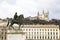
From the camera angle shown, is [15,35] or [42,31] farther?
[42,31]

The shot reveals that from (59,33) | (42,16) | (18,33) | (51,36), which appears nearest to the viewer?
(18,33)

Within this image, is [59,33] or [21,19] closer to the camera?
[21,19]

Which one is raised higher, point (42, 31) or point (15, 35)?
point (15, 35)

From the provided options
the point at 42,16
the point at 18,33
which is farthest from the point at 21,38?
the point at 42,16

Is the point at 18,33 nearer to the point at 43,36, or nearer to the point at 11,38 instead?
the point at 11,38

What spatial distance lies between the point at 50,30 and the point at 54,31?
1.26m

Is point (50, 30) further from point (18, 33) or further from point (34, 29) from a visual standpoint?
point (18, 33)

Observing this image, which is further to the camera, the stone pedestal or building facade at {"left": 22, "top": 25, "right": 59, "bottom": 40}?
building facade at {"left": 22, "top": 25, "right": 59, "bottom": 40}

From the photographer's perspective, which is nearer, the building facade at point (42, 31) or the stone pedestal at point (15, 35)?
the stone pedestal at point (15, 35)

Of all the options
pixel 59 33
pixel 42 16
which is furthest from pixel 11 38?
pixel 42 16

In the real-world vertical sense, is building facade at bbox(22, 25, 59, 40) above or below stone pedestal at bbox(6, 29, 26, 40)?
below

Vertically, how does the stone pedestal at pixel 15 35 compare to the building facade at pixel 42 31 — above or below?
above

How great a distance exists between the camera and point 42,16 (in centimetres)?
16925

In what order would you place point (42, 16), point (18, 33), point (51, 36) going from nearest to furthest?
1. point (18, 33)
2. point (51, 36)
3. point (42, 16)
